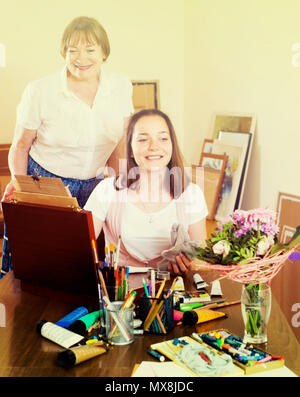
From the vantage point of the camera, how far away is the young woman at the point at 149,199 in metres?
1.80

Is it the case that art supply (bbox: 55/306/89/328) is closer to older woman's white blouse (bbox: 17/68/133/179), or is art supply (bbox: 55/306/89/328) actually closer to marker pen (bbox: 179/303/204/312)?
marker pen (bbox: 179/303/204/312)

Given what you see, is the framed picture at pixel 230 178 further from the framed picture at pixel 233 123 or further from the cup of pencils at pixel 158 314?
the cup of pencils at pixel 158 314

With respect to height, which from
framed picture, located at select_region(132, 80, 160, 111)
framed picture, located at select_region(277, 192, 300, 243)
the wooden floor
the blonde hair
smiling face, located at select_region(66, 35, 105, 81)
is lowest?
the wooden floor

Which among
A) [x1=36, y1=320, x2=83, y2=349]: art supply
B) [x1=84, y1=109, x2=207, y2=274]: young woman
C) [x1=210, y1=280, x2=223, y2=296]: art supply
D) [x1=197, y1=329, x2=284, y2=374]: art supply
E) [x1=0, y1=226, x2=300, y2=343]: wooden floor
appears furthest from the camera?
[x1=0, y1=226, x2=300, y2=343]: wooden floor

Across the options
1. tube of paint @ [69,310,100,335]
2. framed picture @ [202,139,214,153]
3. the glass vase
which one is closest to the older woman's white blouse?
framed picture @ [202,139,214,153]

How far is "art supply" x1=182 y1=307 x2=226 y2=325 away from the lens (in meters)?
1.18

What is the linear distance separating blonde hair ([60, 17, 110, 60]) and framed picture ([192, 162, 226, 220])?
3.21ft

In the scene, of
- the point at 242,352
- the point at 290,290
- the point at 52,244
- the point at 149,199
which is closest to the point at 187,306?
the point at 242,352

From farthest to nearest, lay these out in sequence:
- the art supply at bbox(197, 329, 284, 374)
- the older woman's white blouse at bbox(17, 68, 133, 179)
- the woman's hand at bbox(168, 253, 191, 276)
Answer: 1. the older woman's white blouse at bbox(17, 68, 133, 179)
2. the woman's hand at bbox(168, 253, 191, 276)
3. the art supply at bbox(197, 329, 284, 374)

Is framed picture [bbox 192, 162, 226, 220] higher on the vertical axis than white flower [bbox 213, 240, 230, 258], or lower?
lower

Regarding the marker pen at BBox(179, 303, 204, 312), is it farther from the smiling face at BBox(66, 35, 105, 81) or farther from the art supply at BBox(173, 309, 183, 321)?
the smiling face at BBox(66, 35, 105, 81)

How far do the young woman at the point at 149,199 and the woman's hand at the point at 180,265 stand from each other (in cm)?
21

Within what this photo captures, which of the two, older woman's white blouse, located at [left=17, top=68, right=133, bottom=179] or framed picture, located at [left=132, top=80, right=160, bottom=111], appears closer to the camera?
older woman's white blouse, located at [left=17, top=68, right=133, bottom=179]
